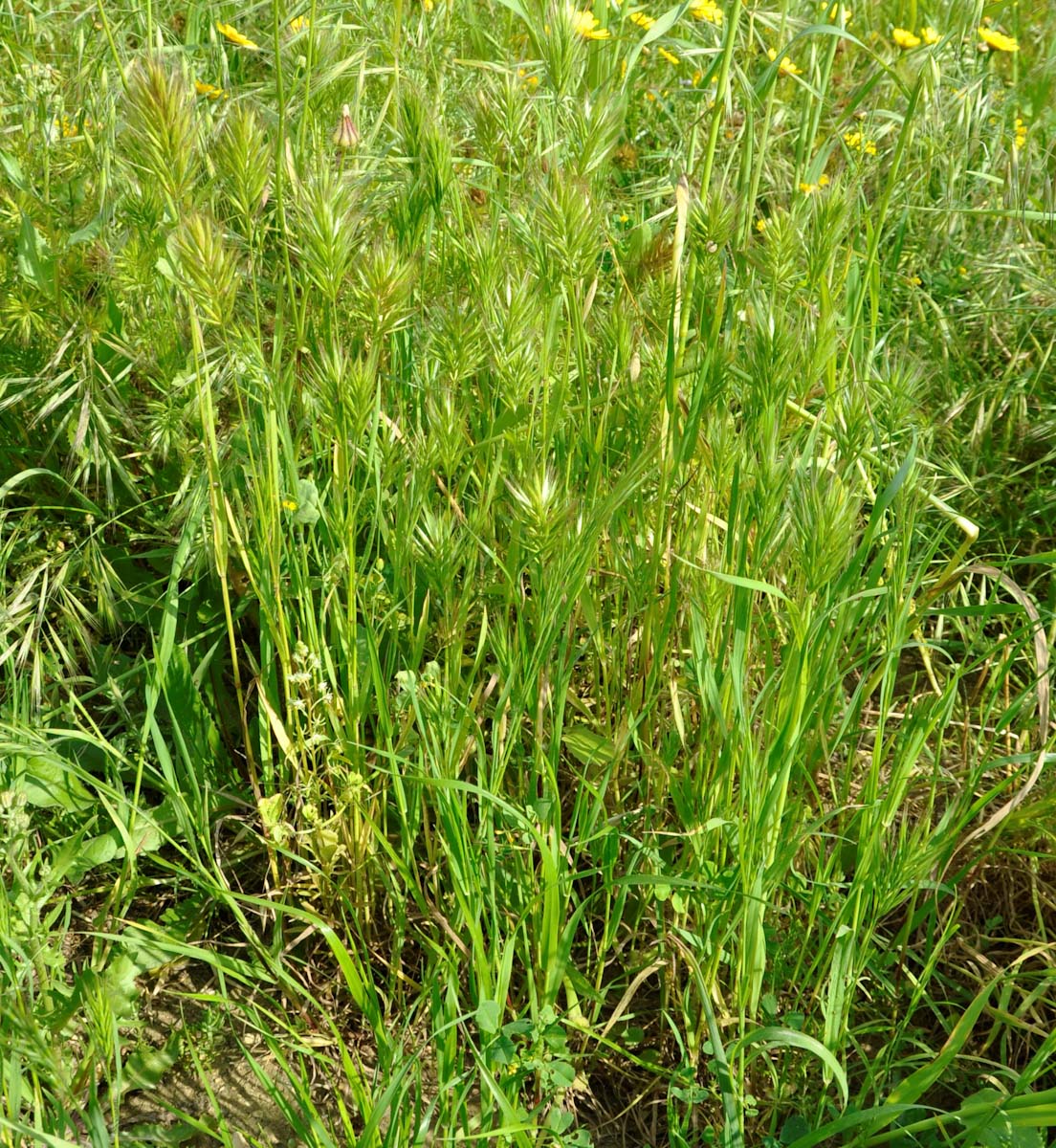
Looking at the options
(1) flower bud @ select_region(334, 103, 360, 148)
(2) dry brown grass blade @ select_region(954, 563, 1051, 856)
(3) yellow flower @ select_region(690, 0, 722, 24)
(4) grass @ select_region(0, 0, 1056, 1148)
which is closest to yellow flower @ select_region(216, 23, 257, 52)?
(4) grass @ select_region(0, 0, 1056, 1148)

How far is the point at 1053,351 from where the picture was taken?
1.95 metres

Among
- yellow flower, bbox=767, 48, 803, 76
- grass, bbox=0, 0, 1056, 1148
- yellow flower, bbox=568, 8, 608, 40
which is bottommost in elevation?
grass, bbox=0, 0, 1056, 1148

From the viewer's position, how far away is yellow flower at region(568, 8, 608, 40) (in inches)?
45.8

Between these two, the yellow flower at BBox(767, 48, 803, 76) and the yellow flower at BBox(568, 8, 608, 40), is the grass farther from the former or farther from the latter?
the yellow flower at BBox(767, 48, 803, 76)

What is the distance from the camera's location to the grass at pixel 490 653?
114 cm

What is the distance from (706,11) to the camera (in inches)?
71.9

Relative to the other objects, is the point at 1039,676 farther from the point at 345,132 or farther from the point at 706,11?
the point at 706,11

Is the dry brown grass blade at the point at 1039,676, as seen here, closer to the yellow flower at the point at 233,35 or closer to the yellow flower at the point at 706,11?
the yellow flower at the point at 706,11

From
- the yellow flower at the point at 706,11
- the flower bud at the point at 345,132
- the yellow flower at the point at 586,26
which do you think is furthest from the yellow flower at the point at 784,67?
the flower bud at the point at 345,132

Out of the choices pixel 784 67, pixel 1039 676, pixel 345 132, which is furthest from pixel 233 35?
pixel 1039 676

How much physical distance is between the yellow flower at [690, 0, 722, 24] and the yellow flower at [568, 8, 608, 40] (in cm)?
29

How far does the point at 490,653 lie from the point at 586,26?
2.50 ft

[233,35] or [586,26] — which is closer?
[586,26]

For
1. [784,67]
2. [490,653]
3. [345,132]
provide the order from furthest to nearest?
[784,67], [490,653], [345,132]
